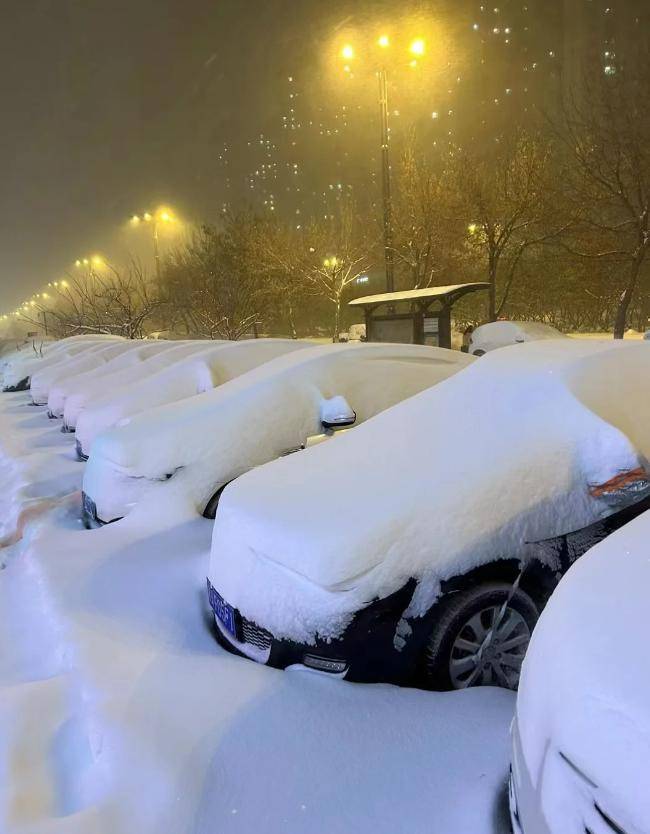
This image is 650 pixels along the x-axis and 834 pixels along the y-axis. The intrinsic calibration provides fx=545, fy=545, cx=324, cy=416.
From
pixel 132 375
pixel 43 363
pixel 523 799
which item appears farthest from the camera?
pixel 43 363

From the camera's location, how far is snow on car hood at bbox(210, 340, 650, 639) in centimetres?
218

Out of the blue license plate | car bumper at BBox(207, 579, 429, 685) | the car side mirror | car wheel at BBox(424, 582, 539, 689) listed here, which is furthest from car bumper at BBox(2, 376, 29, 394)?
car wheel at BBox(424, 582, 539, 689)

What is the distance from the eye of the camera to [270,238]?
21516 mm

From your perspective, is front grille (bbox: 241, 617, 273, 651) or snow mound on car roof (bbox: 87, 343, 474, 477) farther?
snow mound on car roof (bbox: 87, 343, 474, 477)

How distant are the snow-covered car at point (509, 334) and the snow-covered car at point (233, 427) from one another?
9510 mm

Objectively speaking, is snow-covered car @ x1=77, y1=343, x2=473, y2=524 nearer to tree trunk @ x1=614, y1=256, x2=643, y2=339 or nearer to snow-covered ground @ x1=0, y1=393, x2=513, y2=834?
snow-covered ground @ x1=0, y1=393, x2=513, y2=834

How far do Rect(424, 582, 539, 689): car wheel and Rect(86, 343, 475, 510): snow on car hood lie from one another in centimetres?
234

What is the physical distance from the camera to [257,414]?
14.7ft

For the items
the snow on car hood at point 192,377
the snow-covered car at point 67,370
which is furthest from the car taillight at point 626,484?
the snow-covered car at point 67,370

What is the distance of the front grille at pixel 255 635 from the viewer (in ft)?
7.97

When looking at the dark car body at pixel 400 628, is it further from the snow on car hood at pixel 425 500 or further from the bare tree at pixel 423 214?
the bare tree at pixel 423 214

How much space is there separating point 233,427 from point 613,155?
523 inches

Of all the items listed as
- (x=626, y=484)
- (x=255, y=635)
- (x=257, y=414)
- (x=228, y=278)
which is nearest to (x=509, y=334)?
(x=257, y=414)

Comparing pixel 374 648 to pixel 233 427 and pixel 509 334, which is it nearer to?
pixel 233 427
